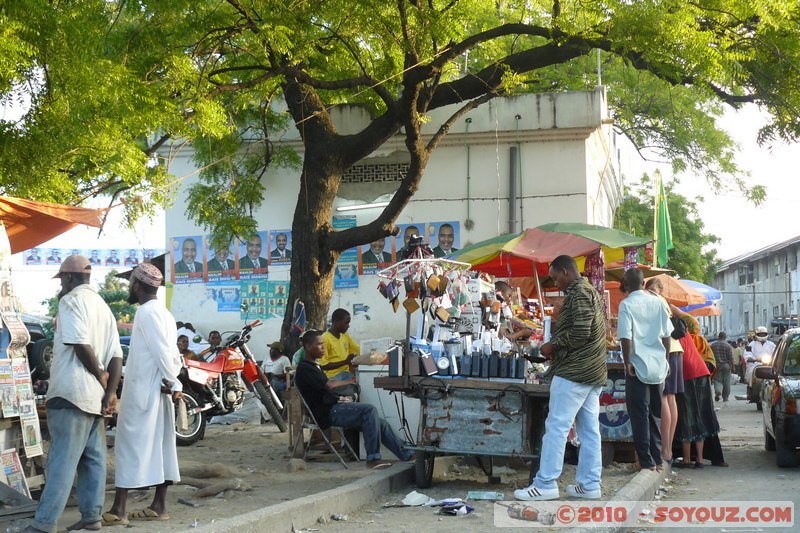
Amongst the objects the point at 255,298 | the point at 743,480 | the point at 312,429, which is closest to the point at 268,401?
the point at 312,429

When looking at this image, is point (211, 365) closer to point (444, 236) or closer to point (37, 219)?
point (37, 219)

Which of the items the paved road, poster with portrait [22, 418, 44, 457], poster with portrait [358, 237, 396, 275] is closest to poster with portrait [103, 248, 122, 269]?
poster with portrait [358, 237, 396, 275]

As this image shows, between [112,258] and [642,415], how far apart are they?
33831mm

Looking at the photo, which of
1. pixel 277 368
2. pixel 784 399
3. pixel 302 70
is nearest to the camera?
pixel 784 399

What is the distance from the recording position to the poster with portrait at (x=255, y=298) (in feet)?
64.3

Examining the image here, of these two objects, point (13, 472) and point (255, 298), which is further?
point (255, 298)

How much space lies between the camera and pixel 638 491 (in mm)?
7816

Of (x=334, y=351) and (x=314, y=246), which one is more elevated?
(x=314, y=246)

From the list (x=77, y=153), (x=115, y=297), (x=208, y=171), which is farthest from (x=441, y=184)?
(x=115, y=297)

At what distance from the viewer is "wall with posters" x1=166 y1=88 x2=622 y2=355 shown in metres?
18.4

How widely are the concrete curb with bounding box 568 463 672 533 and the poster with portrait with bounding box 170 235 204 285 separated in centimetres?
1274

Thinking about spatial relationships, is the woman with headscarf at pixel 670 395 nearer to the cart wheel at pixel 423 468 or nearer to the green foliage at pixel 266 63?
the cart wheel at pixel 423 468

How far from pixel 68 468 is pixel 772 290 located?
174 feet

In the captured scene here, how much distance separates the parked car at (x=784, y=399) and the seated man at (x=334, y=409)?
4.16 metres
